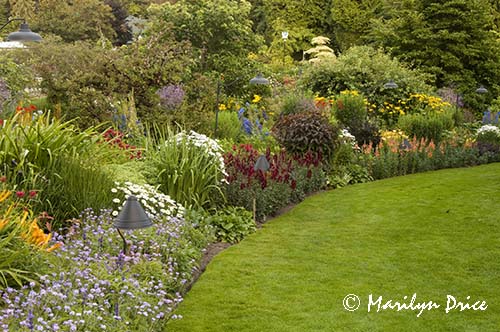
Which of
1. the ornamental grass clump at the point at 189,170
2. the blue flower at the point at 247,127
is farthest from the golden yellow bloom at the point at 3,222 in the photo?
the blue flower at the point at 247,127

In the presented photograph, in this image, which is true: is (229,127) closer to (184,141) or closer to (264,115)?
(264,115)

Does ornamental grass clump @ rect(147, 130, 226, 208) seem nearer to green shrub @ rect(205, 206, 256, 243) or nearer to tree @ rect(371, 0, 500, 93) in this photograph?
green shrub @ rect(205, 206, 256, 243)

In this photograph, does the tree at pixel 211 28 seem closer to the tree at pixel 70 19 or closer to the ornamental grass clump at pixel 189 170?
the ornamental grass clump at pixel 189 170

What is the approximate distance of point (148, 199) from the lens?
6.16 metres

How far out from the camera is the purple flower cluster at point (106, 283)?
3.69 m

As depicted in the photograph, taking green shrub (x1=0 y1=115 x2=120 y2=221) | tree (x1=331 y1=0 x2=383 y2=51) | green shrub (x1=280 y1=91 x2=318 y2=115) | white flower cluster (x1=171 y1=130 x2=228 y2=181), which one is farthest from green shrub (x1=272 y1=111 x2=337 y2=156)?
tree (x1=331 y1=0 x2=383 y2=51)

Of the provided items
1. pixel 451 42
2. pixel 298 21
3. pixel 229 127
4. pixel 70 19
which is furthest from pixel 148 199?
pixel 298 21

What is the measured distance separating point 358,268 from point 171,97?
18.9 feet

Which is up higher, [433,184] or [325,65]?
[325,65]

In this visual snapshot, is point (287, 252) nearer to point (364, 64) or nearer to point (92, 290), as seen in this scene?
point (92, 290)

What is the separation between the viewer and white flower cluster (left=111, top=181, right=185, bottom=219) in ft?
20.1

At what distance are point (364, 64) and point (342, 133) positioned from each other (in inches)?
222

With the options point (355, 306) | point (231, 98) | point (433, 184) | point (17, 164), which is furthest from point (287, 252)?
point (231, 98)

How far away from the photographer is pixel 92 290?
3961mm
